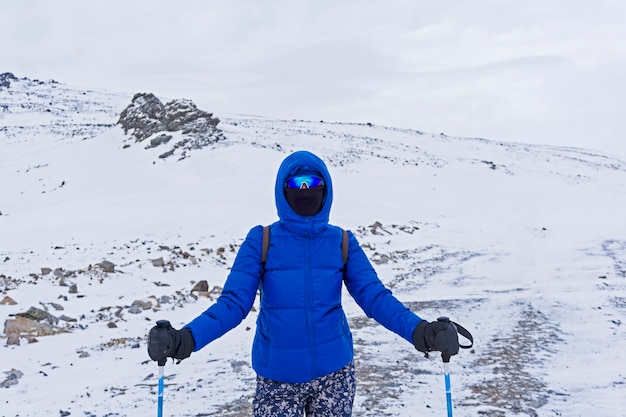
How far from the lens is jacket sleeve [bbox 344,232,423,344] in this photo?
303 centimetres

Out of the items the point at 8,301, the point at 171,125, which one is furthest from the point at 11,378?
the point at 171,125

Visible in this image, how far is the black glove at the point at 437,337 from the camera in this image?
288 centimetres

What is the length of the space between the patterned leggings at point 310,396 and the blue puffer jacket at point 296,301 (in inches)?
2.1

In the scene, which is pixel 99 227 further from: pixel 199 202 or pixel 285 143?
pixel 285 143

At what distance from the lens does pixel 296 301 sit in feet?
9.61

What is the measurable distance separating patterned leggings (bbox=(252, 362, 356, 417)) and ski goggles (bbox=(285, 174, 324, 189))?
96cm

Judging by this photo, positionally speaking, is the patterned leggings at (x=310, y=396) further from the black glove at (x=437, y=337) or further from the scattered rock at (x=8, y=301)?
the scattered rock at (x=8, y=301)

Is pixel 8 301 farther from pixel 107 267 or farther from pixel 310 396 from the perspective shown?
pixel 310 396

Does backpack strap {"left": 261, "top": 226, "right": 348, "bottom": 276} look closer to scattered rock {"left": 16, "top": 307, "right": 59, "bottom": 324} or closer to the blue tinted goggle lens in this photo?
the blue tinted goggle lens

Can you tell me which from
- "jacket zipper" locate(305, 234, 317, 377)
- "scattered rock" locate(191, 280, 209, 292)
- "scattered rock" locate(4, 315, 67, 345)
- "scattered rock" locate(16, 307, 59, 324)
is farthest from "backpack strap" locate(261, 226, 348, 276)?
"scattered rock" locate(191, 280, 209, 292)

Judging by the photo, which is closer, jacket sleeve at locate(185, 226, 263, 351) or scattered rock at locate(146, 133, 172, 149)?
jacket sleeve at locate(185, 226, 263, 351)

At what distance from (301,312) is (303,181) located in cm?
66

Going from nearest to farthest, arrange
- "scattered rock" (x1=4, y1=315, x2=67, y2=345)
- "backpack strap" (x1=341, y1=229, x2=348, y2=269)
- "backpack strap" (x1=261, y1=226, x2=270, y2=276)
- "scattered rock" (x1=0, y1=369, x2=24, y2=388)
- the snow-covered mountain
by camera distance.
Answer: "backpack strap" (x1=261, y1=226, x2=270, y2=276) → "backpack strap" (x1=341, y1=229, x2=348, y2=269) → the snow-covered mountain → "scattered rock" (x1=0, y1=369, x2=24, y2=388) → "scattered rock" (x1=4, y1=315, x2=67, y2=345)

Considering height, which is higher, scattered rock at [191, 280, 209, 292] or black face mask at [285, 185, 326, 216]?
black face mask at [285, 185, 326, 216]
